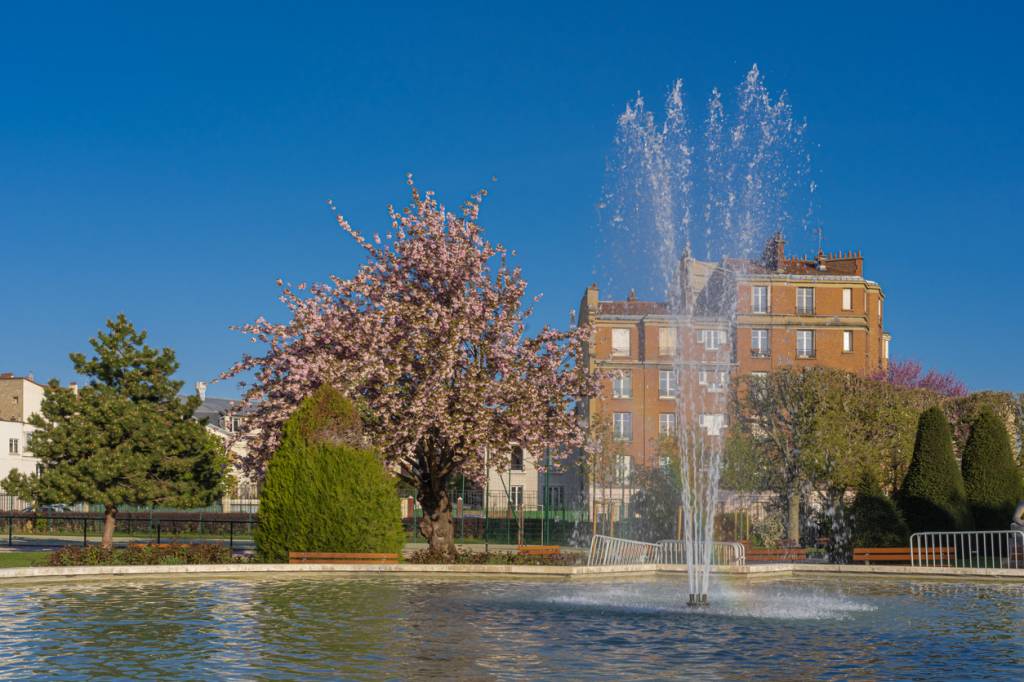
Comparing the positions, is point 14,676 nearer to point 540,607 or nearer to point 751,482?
point 540,607

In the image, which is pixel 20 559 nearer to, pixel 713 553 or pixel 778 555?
pixel 713 553

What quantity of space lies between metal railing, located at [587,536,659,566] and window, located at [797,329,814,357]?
172 ft

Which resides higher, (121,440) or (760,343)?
(760,343)

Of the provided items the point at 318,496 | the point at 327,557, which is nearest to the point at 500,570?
the point at 327,557

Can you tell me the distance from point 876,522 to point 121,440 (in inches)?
935

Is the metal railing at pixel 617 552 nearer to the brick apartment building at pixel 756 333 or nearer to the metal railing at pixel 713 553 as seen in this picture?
the metal railing at pixel 713 553

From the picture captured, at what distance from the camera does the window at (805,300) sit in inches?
3425

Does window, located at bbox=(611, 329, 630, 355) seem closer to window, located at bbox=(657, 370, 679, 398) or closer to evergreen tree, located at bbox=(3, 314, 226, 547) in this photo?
window, located at bbox=(657, 370, 679, 398)

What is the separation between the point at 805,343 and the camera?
285 ft

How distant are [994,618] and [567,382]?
17.4 m

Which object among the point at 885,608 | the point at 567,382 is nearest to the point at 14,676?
the point at 885,608

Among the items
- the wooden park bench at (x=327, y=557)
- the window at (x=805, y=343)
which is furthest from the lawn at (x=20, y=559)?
the window at (x=805, y=343)

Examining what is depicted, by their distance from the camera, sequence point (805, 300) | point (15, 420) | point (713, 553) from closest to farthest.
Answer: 1. point (713, 553)
2. point (805, 300)
3. point (15, 420)

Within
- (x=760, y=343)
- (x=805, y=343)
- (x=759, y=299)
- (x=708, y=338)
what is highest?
(x=759, y=299)
